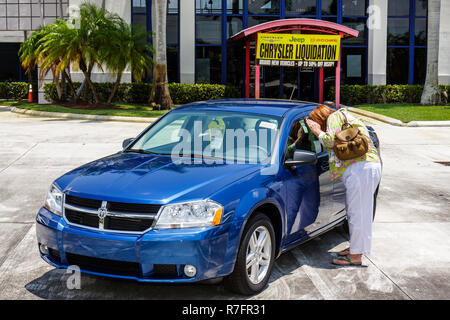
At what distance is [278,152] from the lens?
5344 millimetres

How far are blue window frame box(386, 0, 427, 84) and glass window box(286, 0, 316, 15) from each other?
380 cm

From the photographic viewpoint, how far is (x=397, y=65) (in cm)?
2884

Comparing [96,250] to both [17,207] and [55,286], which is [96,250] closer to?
[55,286]

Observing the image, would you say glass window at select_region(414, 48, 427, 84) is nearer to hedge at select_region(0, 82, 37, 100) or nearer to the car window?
hedge at select_region(0, 82, 37, 100)

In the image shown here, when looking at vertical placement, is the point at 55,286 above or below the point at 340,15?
below

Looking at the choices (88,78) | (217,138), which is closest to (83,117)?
(88,78)

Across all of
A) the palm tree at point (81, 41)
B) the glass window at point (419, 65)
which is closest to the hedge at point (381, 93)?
the glass window at point (419, 65)

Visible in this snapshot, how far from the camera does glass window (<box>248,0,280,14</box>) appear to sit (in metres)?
28.2

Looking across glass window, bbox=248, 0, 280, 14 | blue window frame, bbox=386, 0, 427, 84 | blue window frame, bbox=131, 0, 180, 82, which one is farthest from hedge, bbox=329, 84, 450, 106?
blue window frame, bbox=131, 0, 180, 82

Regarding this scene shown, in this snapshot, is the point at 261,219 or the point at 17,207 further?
the point at 17,207

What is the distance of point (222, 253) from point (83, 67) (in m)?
20.2

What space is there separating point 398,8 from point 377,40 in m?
1.95

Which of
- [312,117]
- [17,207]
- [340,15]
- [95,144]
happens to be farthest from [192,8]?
[312,117]

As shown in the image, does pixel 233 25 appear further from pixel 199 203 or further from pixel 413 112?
pixel 199 203
